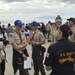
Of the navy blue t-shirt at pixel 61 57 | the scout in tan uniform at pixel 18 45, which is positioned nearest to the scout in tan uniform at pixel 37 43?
the scout in tan uniform at pixel 18 45

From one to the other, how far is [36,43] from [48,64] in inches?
140

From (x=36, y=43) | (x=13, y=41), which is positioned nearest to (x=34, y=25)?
(x=36, y=43)

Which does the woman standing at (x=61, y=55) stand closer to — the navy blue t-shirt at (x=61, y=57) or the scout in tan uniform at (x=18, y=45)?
the navy blue t-shirt at (x=61, y=57)

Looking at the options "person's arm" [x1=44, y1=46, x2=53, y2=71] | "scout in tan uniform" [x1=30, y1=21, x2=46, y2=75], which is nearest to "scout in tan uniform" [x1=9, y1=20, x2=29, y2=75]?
"scout in tan uniform" [x1=30, y1=21, x2=46, y2=75]

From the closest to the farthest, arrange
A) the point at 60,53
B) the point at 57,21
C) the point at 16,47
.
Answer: the point at 60,53 → the point at 16,47 → the point at 57,21

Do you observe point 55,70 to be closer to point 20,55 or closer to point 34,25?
point 20,55

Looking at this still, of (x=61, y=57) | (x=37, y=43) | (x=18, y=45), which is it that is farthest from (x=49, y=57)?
(x=37, y=43)

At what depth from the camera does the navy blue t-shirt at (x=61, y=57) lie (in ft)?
15.3

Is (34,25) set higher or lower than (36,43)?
higher

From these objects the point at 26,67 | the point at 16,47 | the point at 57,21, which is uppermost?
the point at 57,21

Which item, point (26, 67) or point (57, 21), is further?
point (57, 21)

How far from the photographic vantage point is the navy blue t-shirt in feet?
15.3

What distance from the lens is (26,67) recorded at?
24.5ft

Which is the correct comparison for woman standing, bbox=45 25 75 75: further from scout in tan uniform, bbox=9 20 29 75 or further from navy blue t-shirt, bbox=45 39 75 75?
scout in tan uniform, bbox=9 20 29 75
